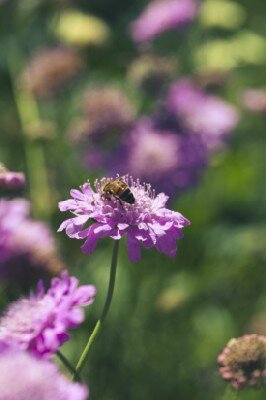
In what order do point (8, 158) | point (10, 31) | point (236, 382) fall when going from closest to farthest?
point (236, 382), point (10, 31), point (8, 158)

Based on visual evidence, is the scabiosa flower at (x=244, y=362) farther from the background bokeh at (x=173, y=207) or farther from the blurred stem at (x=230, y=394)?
the background bokeh at (x=173, y=207)

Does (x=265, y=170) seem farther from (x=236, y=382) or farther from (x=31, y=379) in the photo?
(x=31, y=379)

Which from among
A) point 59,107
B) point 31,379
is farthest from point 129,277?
point 31,379

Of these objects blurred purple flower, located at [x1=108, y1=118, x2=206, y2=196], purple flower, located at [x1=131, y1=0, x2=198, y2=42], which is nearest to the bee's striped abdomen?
blurred purple flower, located at [x1=108, y1=118, x2=206, y2=196]

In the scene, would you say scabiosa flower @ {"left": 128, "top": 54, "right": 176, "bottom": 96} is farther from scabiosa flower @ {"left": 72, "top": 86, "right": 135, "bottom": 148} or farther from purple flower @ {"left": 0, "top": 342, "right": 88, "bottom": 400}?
purple flower @ {"left": 0, "top": 342, "right": 88, "bottom": 400}

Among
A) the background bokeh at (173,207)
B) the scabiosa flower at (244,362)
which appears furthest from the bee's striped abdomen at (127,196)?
the background bokeh at (173,207)

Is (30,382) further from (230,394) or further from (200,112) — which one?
(200,112)
